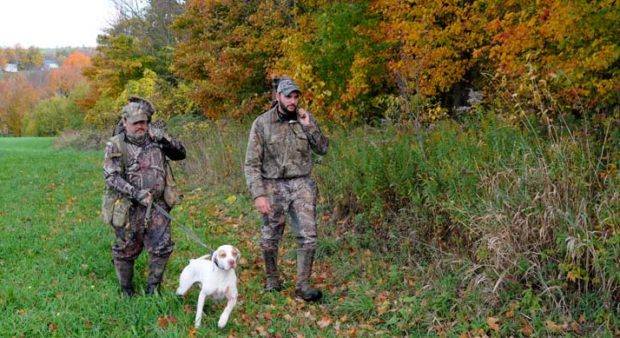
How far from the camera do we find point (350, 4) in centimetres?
1148

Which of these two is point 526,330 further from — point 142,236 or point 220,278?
point 142,236

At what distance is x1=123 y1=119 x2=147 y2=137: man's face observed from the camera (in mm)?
5531

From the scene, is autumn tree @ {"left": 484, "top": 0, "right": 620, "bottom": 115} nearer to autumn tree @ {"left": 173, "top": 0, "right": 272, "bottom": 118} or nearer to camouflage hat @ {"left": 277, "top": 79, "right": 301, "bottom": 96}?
camouflage hat @ {"left": 277, "top": 79, "right": 301, "bottom": 96}

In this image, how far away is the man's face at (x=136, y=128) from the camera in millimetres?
5531

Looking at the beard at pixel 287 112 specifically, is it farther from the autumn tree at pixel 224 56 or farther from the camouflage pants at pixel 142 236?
the autumn tree at pixel 224 56

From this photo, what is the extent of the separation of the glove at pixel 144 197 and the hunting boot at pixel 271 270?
1454 mm

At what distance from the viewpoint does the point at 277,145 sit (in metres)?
6.11

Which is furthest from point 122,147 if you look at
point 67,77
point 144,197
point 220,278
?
point 67,77

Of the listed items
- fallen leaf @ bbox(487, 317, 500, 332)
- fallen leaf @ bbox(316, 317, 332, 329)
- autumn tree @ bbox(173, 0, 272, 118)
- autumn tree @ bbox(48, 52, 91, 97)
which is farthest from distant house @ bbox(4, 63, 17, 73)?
fallen leaf @ bbox(487, 317, 500, 332)

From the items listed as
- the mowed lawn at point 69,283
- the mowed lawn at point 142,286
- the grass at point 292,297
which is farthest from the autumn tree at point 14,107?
the grass at point 292,297

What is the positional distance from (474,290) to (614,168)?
1651 millimetres

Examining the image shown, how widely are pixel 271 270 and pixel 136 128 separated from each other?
2094mm

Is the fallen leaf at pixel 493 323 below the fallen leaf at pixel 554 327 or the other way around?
below

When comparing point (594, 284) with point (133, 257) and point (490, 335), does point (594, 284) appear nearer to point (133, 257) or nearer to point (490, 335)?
point (490, 335)
